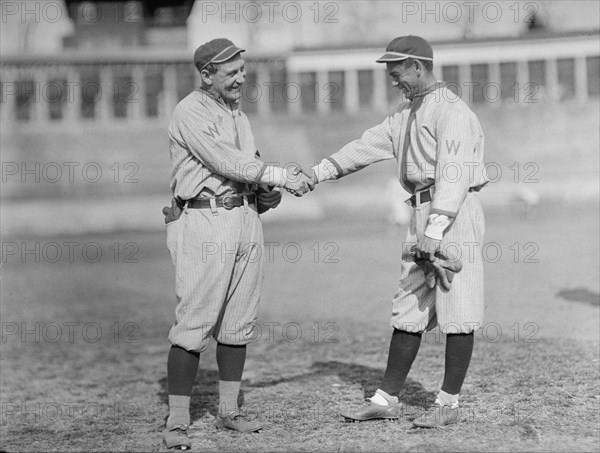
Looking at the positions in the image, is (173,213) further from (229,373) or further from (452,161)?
(452,161)

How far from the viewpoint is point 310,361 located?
23.8 ft

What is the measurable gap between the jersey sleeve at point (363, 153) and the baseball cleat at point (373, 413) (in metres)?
1.17

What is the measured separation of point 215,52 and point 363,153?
0.95 meters

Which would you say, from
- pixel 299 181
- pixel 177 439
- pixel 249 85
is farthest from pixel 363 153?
pixel 249 85

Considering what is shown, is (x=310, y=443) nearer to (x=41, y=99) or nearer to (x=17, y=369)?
(x=17, y=369)

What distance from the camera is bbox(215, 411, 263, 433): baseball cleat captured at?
4.85 meters

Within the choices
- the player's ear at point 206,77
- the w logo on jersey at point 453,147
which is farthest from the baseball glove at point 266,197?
the w logo on jersey at point 453,147

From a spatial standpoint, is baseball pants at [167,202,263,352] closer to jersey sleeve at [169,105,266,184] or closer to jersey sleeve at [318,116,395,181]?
jersey sleeve at [169,105,266,184]

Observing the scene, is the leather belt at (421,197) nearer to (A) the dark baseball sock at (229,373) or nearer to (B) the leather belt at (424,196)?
(B) the leather belt at (424,196)

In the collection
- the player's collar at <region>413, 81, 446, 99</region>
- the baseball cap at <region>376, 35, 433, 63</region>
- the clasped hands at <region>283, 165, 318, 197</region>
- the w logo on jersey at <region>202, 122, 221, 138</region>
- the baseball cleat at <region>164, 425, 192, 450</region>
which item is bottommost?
the baseball cleat at <region>164, 425, 192, 450</region>

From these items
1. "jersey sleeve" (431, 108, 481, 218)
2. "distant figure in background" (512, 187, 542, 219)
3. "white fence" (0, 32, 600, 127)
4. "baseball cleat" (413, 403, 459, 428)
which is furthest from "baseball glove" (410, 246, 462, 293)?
"white fence" (0, 32, 600, 127)

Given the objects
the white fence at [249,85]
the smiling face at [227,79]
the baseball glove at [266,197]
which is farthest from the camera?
the white fence at [249,85]

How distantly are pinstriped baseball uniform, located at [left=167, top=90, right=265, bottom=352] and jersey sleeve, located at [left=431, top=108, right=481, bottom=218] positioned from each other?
826mm

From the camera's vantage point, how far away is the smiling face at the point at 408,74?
4754 mm
